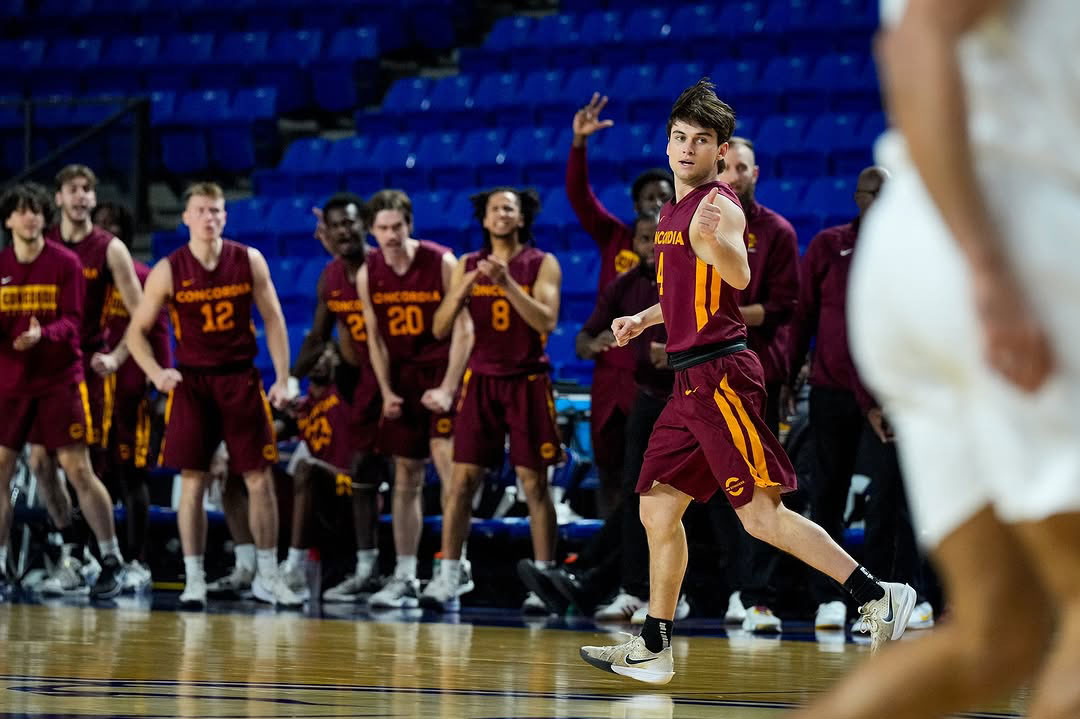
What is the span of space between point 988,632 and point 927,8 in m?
0.72

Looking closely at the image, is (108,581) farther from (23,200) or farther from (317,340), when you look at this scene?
(23,200)

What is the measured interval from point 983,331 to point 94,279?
8081 mm

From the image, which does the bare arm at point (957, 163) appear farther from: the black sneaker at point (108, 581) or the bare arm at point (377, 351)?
the black sneaker at point (108, 581)

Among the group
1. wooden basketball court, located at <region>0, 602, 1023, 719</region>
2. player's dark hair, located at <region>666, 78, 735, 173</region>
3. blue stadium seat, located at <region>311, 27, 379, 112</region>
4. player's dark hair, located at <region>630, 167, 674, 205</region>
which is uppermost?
blue stadium seat, located at <region>311, 27, 379, 112</region>

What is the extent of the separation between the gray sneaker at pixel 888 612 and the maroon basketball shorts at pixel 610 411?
301 cm

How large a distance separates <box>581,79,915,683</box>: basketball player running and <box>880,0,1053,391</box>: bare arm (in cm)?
283

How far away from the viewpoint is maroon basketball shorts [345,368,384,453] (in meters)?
8.66

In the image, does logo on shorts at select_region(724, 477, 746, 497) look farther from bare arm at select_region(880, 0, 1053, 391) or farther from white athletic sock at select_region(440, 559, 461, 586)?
white athletic sock at select_region(440, 559, 461, 586)

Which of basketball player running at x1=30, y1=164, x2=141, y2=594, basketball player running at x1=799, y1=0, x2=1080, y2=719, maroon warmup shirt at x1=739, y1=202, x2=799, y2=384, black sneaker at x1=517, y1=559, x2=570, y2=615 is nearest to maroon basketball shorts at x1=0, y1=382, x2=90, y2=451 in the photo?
basketball player running at x1=30, y1=164, x2=141, y2=594

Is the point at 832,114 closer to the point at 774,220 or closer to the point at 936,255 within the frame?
the point at 774,220

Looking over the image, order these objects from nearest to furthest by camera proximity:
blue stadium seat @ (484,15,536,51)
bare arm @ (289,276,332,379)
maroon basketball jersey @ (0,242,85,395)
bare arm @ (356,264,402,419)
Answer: bare arm @ (356,264,402,419), maroon basketball jersey @ (0,242,85,395), bare arm @ (289,276,332,379), blue stadium seat @ (484,15,536,51)

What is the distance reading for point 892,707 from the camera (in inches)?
74.8

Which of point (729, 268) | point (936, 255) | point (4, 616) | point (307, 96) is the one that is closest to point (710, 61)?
point (307, 96)

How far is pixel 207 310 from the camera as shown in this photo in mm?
8289
